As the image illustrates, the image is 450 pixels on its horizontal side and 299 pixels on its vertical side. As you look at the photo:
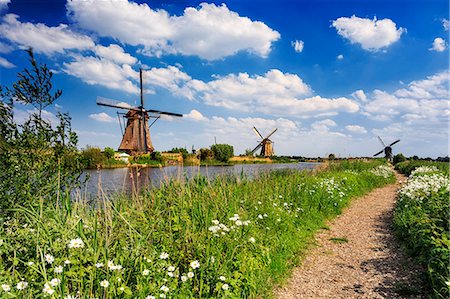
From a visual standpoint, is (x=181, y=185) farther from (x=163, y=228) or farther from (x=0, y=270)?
(x=0, y=270)

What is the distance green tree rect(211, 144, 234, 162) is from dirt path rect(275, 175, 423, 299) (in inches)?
1661

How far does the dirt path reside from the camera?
4812 mm

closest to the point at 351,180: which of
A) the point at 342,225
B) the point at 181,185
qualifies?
the point at 342,225

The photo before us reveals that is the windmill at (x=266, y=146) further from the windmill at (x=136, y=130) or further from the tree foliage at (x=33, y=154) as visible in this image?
the tree foliage at (x=33, y=154)

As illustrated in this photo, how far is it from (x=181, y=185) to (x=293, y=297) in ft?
10.6

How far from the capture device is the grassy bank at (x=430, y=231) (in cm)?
429

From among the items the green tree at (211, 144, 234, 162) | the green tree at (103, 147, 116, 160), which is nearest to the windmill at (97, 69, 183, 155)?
the green tree at (103, 147, 116, 160)

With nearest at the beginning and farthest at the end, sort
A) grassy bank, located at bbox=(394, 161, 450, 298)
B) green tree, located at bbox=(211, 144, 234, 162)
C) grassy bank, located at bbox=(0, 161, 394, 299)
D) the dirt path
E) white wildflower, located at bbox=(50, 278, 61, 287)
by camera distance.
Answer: white wildflower, located at bbox=(50, 278, 61, 287) → grassy bank, located at bbox=(0, 161, 394, 299) → grassy bank, located at bbox=(394, 161, 450, 298) → the dirt path → green tree, located at bbox=(211, 144, 234, 162)

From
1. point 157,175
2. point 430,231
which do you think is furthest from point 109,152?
point 430,231

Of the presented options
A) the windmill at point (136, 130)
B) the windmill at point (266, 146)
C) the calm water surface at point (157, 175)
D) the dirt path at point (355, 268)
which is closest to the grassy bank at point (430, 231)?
the dirt path at point (355, 268)

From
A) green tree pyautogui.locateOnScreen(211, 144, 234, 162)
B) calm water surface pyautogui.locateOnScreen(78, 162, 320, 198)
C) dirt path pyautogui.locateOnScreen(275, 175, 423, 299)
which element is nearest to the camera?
dirt path pyautogui.locateOnScreen(275, 175, 423, 299)

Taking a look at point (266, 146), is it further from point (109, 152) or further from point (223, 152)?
point (109, 152)

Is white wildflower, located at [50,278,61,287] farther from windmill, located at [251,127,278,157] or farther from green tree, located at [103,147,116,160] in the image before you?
windmill, located at [251,127,278,157]

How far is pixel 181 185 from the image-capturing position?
22.2ft
